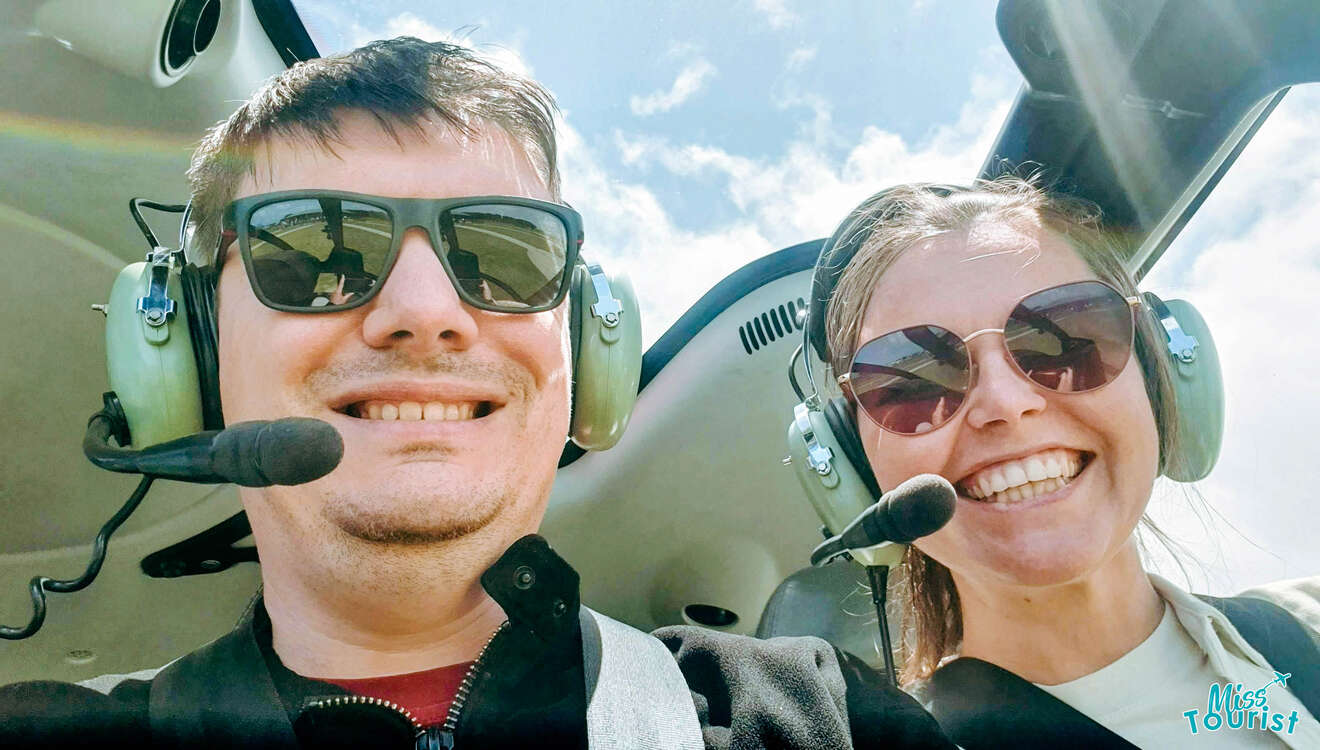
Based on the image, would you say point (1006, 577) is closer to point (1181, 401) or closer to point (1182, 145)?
point (1181, 401)

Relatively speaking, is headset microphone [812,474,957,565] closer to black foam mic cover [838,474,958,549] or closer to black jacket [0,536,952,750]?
black foam mic cover [838,474,958,549]

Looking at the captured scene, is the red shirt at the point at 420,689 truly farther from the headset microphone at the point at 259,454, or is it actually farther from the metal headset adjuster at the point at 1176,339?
the metal headset adjuster at the point at 1176,339

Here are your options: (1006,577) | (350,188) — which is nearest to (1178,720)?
(1006,577)

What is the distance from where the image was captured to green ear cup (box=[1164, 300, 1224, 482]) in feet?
4.20

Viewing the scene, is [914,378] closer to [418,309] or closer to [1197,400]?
[1197,400]

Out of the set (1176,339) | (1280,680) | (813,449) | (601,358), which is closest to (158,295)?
(601,358)

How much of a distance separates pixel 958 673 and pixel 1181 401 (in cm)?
56

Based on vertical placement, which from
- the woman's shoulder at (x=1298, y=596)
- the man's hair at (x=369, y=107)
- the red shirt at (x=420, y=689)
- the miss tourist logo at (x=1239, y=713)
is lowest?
the red shirt at (x=420, y=689)

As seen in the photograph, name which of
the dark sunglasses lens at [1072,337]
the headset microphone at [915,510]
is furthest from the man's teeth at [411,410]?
the dark sunglasses lens at [1072,337]

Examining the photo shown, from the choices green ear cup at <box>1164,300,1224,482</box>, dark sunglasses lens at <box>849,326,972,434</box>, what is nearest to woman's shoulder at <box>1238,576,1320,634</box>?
green ear cup at <box>1164,300,1224,482</box>

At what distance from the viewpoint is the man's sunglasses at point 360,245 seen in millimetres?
1087

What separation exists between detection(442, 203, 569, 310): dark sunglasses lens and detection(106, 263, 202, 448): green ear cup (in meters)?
0.43

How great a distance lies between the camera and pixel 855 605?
1918 millimetres

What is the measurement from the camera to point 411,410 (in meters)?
1.11
